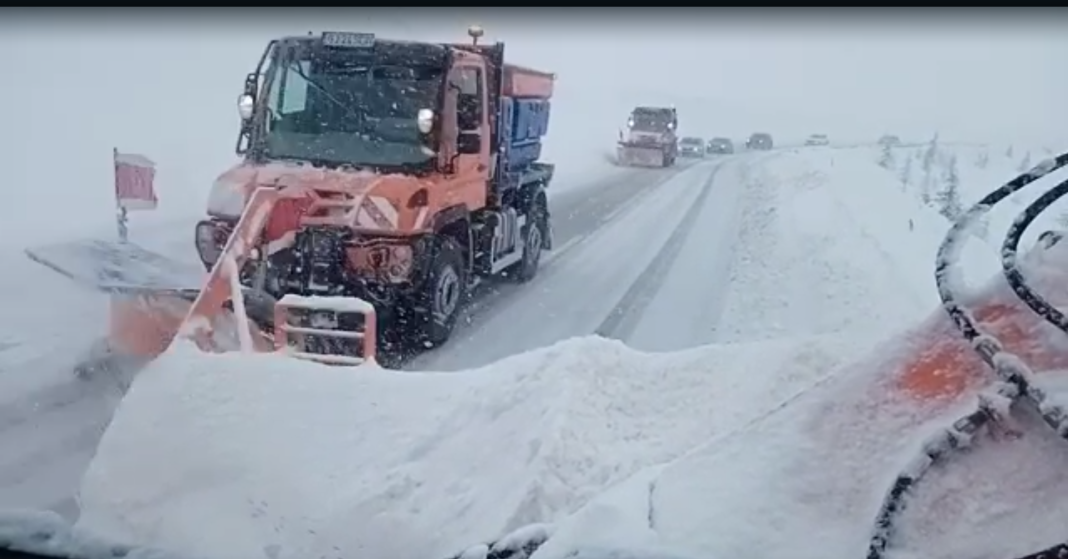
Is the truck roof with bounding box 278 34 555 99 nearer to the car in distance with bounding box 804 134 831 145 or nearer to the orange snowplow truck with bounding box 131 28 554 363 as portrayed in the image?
the orange snowplow truck with bounding box 131 28 554 363

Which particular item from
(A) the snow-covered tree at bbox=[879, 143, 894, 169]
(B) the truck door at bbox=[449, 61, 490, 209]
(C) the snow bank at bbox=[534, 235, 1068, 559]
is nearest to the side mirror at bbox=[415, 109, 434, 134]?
(B) the truck door at bbox=[449, 61, 490, 209]

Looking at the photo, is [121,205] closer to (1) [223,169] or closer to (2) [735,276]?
(1) [223,169]

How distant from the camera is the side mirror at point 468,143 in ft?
17.5

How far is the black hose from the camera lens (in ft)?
4.36

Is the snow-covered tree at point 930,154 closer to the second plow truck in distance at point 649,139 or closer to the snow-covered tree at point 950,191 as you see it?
the snow-covered tree at point 950,191

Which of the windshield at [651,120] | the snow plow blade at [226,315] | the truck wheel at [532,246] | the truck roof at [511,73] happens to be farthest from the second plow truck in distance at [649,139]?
the snow plow blade at [226,315]

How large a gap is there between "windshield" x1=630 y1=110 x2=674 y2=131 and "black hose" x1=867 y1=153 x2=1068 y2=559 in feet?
8.73

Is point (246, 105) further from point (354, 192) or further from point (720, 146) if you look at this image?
point (720, 146)

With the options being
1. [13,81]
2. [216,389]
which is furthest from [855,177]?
[13,81]

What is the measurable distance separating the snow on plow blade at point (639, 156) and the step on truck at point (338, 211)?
119 centimetres

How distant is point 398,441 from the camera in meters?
2.77

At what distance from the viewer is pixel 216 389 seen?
10.0 ft

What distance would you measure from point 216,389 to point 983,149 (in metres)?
2.13

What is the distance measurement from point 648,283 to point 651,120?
2.94 feet
